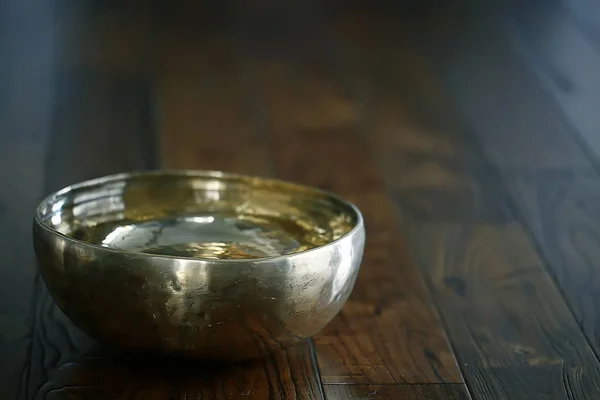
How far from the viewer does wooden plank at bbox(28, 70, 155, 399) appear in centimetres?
73

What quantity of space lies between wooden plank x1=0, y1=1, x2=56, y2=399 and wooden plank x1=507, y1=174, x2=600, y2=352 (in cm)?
48

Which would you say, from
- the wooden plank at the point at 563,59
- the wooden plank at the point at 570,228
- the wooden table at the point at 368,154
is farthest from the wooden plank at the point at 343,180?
the wooden plank at the point at 563,59

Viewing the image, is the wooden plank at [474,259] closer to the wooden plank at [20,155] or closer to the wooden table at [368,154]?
the wooden table at [368,154]

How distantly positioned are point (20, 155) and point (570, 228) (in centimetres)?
67

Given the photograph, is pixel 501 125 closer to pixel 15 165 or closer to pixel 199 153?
pixel 199 153

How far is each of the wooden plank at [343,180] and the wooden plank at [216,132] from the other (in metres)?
0.03

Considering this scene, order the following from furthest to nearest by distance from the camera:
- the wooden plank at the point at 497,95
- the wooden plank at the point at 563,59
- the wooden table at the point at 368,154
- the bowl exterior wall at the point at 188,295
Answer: the wooden plank at the point at 563,59 → the wooden plank at the point at 497,95 → the wooden table at the point at 368,154 → the bowl exterior wall at the point at 188,295

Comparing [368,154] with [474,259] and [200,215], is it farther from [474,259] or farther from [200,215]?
[200,215]

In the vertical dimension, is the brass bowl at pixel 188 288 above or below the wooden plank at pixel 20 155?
above

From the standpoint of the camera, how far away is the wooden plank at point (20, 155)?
2.52 feet

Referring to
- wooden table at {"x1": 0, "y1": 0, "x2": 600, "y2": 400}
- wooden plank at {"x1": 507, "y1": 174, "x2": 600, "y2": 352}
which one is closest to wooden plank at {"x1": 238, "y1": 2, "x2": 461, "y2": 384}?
wooden table at {"x1": 0, "y1": 0, "x2": 600, "y2": 400}

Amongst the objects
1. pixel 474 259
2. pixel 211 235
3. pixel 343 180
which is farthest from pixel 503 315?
pixel 343 180

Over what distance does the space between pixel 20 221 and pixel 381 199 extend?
412 mm

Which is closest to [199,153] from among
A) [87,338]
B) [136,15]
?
[87,338]
